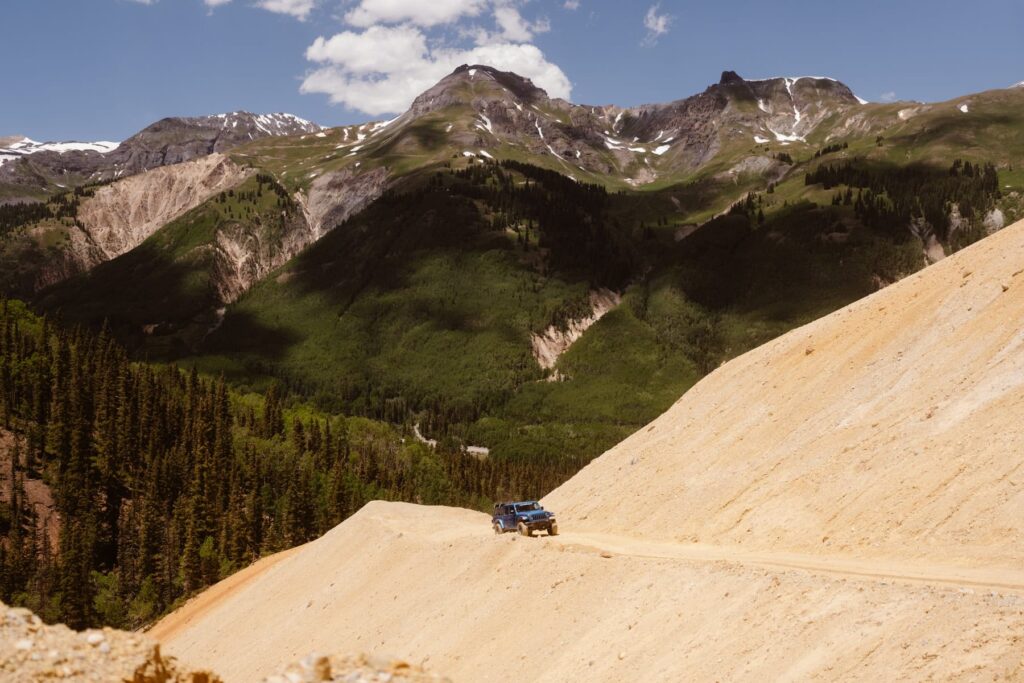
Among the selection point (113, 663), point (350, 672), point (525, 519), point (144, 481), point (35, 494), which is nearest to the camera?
point (350, 672)

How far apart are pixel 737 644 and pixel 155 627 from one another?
61745 mm

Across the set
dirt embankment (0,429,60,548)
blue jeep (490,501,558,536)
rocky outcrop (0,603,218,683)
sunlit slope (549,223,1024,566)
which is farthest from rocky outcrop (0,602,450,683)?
dirt embankment (0,429,60,548)

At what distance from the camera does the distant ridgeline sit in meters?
84.8

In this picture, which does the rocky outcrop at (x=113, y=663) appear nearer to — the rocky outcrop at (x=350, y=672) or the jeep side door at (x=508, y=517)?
the rocky outcrop at (x=350, y=672)

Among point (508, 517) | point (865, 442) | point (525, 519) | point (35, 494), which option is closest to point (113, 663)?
point (865, 442)

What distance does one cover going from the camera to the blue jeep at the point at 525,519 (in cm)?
4059

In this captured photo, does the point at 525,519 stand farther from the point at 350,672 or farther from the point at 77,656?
the point at 350,672

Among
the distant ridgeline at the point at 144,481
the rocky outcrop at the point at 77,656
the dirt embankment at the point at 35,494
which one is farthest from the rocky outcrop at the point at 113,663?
the dirt embankment at the point at 35,494

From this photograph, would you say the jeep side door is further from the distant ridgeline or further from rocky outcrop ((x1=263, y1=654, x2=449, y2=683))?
the distant ridgeline

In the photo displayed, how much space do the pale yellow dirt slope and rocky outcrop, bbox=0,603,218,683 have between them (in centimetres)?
1304

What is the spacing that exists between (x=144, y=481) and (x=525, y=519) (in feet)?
277

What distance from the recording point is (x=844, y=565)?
78.9 ft

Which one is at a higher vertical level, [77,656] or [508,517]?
[77,656]

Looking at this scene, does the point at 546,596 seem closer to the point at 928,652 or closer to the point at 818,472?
the point at 818,472
